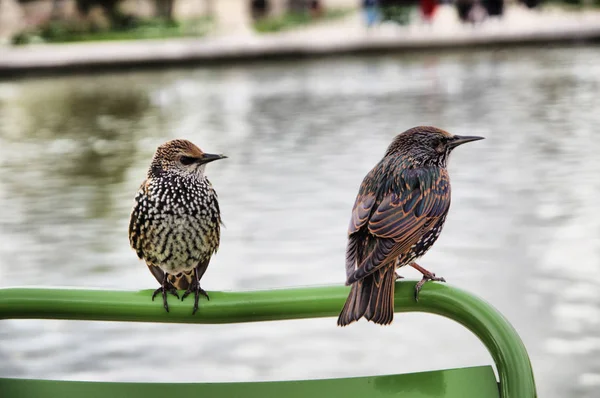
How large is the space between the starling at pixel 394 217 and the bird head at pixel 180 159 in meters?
0.37

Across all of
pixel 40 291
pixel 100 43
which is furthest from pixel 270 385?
pixel 100 43

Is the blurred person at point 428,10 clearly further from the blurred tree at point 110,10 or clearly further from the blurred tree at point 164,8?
the blurred tree at point 164,8

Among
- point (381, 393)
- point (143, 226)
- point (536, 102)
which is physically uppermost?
point (143, 226)

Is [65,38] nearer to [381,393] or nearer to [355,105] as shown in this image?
[355,105]

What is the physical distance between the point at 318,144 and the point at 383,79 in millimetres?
6707

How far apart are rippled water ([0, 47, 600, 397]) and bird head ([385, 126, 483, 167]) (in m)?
3.18

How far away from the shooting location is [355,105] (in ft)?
52.0

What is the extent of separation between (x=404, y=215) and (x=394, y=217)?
33 millimetres

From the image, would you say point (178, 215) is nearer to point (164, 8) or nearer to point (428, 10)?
point (428, 10)

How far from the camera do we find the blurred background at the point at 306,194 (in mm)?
5668

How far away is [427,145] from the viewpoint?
6.70 ft

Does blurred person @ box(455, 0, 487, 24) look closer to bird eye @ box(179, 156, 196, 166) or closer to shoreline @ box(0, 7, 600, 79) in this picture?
shoreline @ box(0, 7, 600, 79)

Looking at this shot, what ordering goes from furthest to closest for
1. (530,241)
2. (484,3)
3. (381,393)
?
(484,3) → (530,241) → (381,393)

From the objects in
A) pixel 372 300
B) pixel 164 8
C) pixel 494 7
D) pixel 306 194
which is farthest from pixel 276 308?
pixel 164 8
